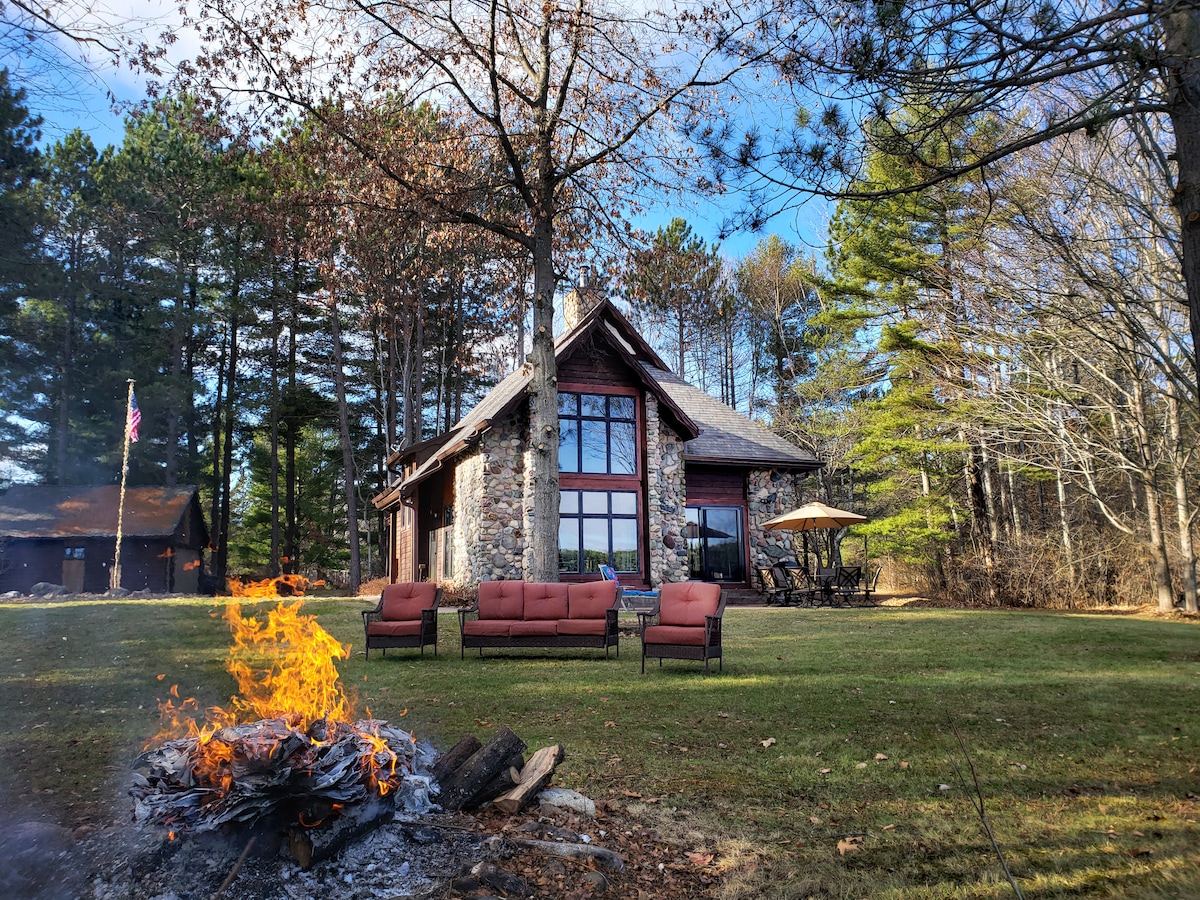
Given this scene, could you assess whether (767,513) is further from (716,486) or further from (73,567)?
(73,567)

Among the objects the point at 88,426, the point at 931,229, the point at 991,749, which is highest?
the point at 931,229

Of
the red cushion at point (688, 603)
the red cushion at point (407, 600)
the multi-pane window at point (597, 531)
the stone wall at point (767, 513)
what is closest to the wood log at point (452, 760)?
the red cushion at point (688, 603)

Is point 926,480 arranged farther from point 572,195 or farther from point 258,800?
point 258,800

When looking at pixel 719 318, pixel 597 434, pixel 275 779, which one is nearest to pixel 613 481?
pixel 597 434

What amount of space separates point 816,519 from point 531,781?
46.3ft

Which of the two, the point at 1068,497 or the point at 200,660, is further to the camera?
the point at 1068,497

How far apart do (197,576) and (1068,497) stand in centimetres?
2874

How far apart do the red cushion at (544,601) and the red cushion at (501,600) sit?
90mm

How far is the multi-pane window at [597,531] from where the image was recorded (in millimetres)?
16969

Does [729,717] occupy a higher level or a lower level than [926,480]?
lower

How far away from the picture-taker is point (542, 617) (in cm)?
984

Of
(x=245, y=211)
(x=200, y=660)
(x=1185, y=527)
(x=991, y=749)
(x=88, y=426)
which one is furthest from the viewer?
(x=88, y=426)

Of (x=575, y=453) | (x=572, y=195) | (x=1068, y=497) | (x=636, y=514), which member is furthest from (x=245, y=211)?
(x=1068, y=497)

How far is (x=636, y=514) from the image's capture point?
17562mm
